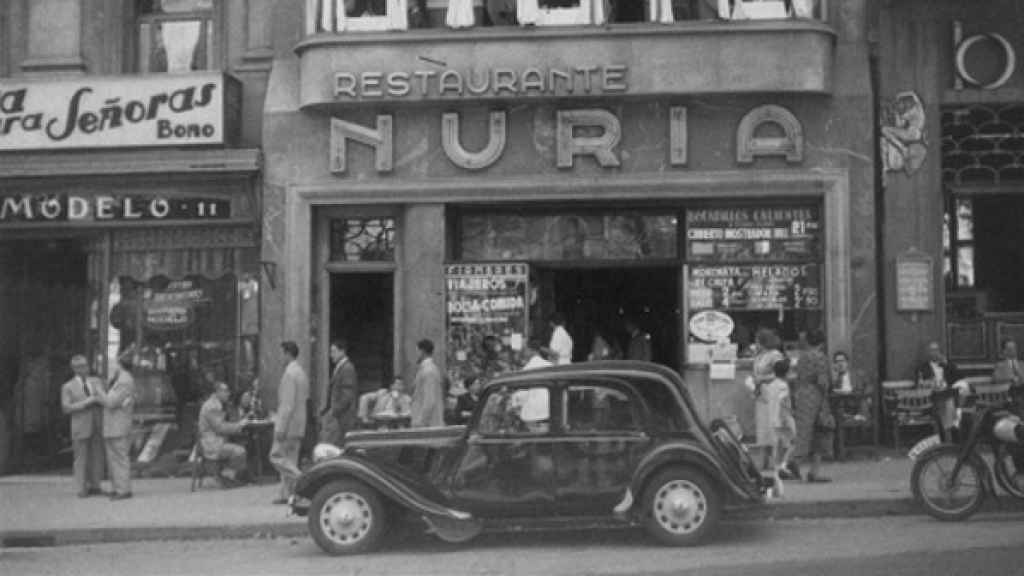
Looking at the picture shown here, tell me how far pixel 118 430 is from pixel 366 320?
3.93 metres

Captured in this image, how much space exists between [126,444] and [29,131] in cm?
506

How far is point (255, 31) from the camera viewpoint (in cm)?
1862

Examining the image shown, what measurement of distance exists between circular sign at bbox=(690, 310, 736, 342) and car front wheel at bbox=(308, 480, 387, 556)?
7.10 meters

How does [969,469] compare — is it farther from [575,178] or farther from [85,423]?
[85,423]

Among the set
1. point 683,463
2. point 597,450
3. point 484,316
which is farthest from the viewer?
point 484,316

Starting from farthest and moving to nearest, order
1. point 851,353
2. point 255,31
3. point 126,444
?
point 255,31 < point 851,353 < point 126,444

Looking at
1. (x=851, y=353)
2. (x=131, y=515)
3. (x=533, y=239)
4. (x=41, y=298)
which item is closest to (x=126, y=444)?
(x=131, y=515)

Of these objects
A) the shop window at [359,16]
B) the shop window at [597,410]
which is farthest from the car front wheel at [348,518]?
the shop window at [359,16]

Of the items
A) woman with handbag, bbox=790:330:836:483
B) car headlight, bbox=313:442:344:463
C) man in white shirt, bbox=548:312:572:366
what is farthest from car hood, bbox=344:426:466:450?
man in white shirt, bbox=548:312:572:366

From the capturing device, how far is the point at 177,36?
1911 centimetres

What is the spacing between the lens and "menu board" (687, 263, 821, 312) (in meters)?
17.4

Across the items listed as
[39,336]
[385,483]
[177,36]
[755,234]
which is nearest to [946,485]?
[385,483]

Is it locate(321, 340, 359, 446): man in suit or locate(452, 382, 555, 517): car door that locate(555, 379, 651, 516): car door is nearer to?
locate(452, 382, 555, 517): car door

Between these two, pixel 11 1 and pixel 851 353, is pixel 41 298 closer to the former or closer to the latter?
pixel 11 1
